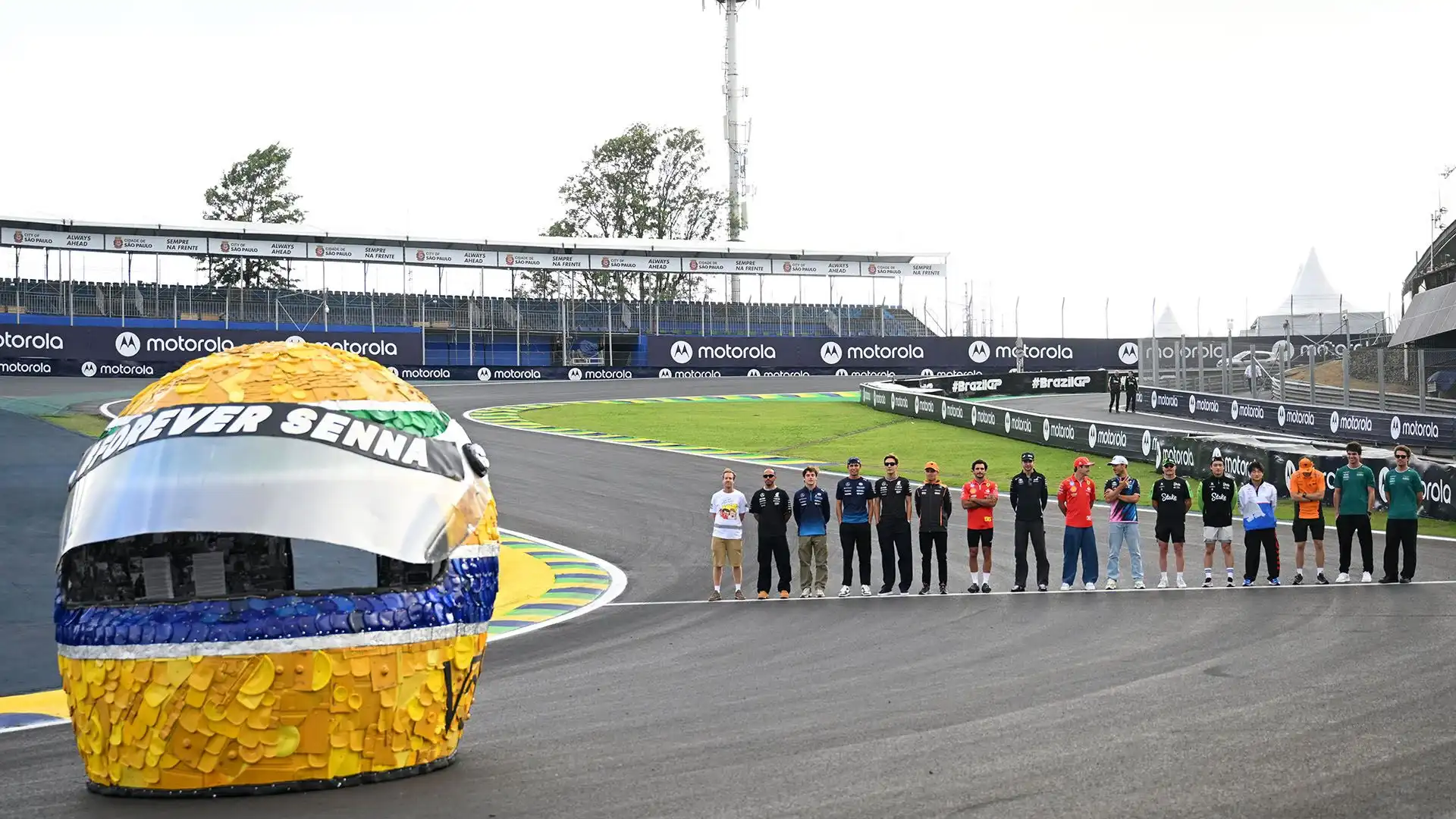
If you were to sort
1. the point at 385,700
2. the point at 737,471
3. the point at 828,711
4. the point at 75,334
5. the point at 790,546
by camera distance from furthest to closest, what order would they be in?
the point at 75,334
the point at 737,471
the point at 790,546
the point at 828,711
the point at 385,700

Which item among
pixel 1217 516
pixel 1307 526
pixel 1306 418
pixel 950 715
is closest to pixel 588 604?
pixel 1217 516

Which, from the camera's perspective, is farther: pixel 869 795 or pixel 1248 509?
pixel 1248 509

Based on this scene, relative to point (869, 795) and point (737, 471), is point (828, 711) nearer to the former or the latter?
point (869, 795)

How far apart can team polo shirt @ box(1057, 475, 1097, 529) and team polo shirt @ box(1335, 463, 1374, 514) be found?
3065mm

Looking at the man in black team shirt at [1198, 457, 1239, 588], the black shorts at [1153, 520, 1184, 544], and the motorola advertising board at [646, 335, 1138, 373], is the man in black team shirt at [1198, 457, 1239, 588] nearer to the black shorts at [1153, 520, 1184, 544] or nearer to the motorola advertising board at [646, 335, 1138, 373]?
the black shorts at [1153, 520, 1184, 544]

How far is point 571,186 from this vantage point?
298 feet

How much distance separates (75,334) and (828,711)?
50.1 m

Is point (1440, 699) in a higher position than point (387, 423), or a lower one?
lower

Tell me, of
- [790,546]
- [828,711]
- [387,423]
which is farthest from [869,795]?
[790,546]

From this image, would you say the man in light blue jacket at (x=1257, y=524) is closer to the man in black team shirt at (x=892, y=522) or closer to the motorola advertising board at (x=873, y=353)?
the man in black team shirt at (x=892, y=522)

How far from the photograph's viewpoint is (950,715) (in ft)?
29.5

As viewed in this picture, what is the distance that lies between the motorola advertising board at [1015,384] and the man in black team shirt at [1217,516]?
34.8 m

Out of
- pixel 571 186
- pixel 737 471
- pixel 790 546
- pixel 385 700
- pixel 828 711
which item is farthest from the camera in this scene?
pixel 571 186

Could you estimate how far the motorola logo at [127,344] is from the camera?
52.8 meters
